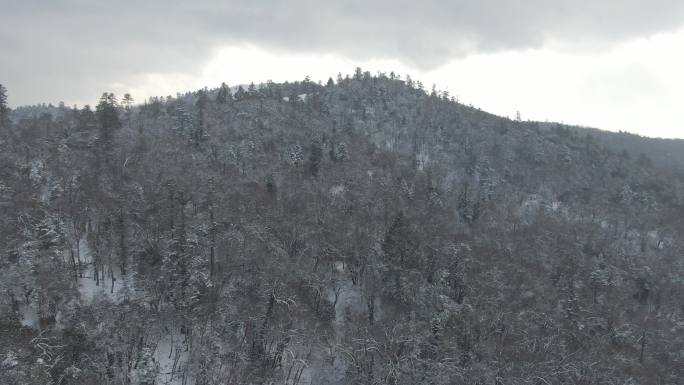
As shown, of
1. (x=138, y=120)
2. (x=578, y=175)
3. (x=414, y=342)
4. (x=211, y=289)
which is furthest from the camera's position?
(x=578, y=175)

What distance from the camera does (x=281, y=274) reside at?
51594 millimetres

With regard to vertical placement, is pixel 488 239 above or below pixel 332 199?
below

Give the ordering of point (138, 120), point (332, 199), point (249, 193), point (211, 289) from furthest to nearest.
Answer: point (138, 120) < point (332, 199) < point (249, 193) < point (211, 289)

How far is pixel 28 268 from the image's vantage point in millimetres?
44219

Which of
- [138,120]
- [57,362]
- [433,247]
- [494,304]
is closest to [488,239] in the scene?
[433,247]

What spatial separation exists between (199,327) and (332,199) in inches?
1926

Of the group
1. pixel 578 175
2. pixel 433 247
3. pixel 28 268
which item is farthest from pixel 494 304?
pixel 578 175

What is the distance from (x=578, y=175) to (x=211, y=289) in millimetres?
148439

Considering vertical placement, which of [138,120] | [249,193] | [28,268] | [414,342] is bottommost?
[414,342]

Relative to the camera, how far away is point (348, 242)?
2645 inches

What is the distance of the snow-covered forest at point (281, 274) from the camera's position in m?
43.9

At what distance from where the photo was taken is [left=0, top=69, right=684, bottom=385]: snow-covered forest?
1727 inches

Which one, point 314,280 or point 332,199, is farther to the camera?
point 332,199

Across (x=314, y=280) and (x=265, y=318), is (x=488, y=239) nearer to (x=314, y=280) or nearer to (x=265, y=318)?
(x=314, y=280)
